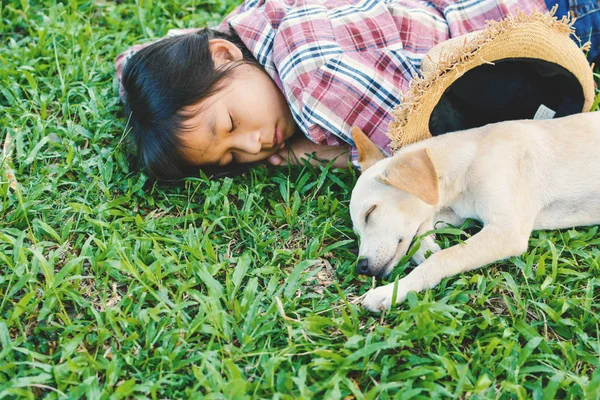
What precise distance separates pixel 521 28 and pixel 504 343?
1.65 meters

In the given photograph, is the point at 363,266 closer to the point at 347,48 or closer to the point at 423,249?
the point at 423,249

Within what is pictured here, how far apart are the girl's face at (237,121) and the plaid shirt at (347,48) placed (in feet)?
0.43

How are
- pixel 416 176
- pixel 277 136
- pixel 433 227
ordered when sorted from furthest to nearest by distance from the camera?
pixel 277 136, pixel 433 227, pixel 416 176

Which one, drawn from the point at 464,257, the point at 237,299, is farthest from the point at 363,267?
the point at 237,299

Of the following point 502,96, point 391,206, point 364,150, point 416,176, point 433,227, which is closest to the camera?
point 416,176

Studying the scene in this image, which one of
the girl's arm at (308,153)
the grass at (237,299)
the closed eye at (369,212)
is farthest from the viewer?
the girl's arm at (308,153)

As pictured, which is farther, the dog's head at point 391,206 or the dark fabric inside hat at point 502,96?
the dark fabric inside hat at point 502,96

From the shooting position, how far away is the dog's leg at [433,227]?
10.4ft

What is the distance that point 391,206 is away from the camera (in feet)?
10.3

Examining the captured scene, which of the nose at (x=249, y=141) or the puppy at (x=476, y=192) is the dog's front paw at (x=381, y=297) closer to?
the puppy at (x=476, y=192)

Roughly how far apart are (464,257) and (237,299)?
115 cm

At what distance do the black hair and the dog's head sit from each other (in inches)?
42.2

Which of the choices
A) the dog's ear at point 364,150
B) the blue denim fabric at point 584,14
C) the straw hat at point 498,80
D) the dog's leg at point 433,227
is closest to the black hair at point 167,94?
the dog's ear at point 364,150

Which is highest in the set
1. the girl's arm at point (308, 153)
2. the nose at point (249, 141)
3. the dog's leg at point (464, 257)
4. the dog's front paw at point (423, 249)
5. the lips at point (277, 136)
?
the nose at point (249, 141)
